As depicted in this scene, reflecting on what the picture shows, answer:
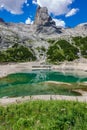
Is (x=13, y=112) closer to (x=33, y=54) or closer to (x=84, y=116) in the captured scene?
(x=84, y=116)

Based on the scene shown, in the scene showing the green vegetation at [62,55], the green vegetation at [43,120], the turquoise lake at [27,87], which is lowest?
the turquoise lake at [27,87]

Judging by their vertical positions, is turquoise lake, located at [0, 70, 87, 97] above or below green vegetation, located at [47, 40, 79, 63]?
below

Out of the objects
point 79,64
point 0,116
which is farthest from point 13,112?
point 79,64

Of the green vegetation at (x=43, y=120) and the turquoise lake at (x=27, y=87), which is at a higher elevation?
the green vegetation at (x=43, y=120)

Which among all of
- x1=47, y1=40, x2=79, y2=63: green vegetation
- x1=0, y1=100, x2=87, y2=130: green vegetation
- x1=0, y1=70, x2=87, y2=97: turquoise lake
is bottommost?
x1=0, y1=70, x2=87, y2=97: turquoise lake

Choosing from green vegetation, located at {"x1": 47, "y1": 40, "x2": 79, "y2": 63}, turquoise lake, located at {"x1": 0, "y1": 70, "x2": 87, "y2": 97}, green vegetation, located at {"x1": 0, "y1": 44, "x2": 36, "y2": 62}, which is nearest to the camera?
turquoise lake, located at {"x1": 0, "y1": 70, "x2": 87, "y2": 97}

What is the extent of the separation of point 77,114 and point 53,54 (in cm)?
16689

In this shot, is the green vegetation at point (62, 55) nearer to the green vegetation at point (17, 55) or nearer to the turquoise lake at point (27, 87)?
the green vegetation at point (17, 55)

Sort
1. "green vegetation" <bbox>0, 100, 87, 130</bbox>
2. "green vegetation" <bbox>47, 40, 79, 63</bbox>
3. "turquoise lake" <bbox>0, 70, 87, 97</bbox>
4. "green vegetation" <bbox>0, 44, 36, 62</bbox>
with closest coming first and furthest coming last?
1. "green vegetation" <bbox>0, 100, 87, 130</bbox>
2. "turquoise lake" <bbox>0, 70, 87, 97</bbox>
3. "green vegetation" <bbox>47, 40, 79, 63</bbox>
4. "green vegetation" <bbox>0, 44, 36, 62</bbox>

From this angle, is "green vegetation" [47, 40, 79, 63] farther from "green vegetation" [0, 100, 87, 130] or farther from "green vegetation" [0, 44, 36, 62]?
"green vegetation" [0, 100, 87, 130]

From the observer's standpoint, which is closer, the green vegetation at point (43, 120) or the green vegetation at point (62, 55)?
the green vegetation at point (43, 120)

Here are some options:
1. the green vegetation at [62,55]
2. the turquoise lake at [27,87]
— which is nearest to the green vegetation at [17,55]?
the green vegetation at [62,55]

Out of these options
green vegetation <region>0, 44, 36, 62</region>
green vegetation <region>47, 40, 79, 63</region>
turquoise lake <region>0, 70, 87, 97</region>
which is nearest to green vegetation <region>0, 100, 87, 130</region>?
turquoise lake <region>0, 70, 87, 97</region>

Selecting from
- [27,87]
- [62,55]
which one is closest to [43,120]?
[27,87]
